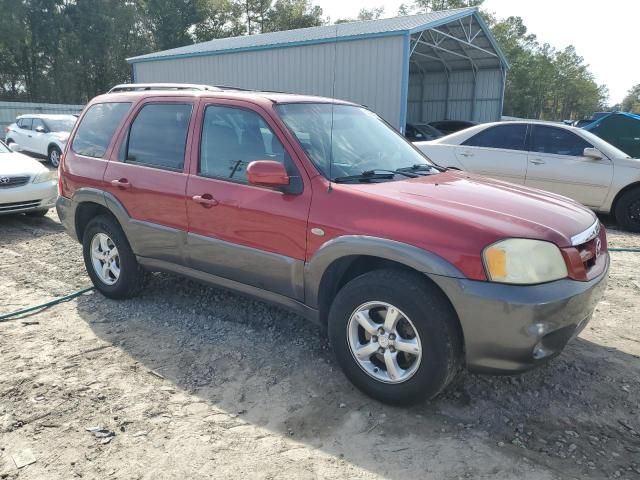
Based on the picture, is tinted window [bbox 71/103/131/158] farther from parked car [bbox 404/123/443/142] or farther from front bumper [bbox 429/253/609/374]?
parked car [bbox 404/123/443/142]

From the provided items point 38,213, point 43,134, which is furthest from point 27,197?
point 43,134

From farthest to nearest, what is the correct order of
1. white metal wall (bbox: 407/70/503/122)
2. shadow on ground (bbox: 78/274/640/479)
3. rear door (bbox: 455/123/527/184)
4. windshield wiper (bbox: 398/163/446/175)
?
white metal wall (bbox: 407/70/503/122), rear door (bbox: 455/123/527/184), windshield wiper (bbox: 398/163/446/175), shadow on ground (bbox: 78/274/640/479)

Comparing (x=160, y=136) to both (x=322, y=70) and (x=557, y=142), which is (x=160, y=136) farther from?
(x=322, y=70)

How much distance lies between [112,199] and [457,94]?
19.7m

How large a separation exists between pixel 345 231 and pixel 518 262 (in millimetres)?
954

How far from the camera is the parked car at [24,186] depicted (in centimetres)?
714

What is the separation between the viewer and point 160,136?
4004 mm

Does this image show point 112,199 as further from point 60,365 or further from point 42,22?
point 42,22

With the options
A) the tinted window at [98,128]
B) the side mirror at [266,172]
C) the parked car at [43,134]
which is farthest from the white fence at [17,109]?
the side mirror at [266,172]

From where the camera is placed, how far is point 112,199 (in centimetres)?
423

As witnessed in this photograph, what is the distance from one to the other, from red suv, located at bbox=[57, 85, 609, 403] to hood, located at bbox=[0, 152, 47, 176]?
137 inches

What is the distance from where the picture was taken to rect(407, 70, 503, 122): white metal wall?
20281 mm

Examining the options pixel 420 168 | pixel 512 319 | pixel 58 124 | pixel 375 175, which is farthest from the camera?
pixel 58 124

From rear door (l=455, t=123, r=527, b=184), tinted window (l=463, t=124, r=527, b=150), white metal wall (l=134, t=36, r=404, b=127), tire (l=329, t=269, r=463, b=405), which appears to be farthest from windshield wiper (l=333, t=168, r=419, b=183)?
white metal wall (l=134, t=36, r=404, b=127)
